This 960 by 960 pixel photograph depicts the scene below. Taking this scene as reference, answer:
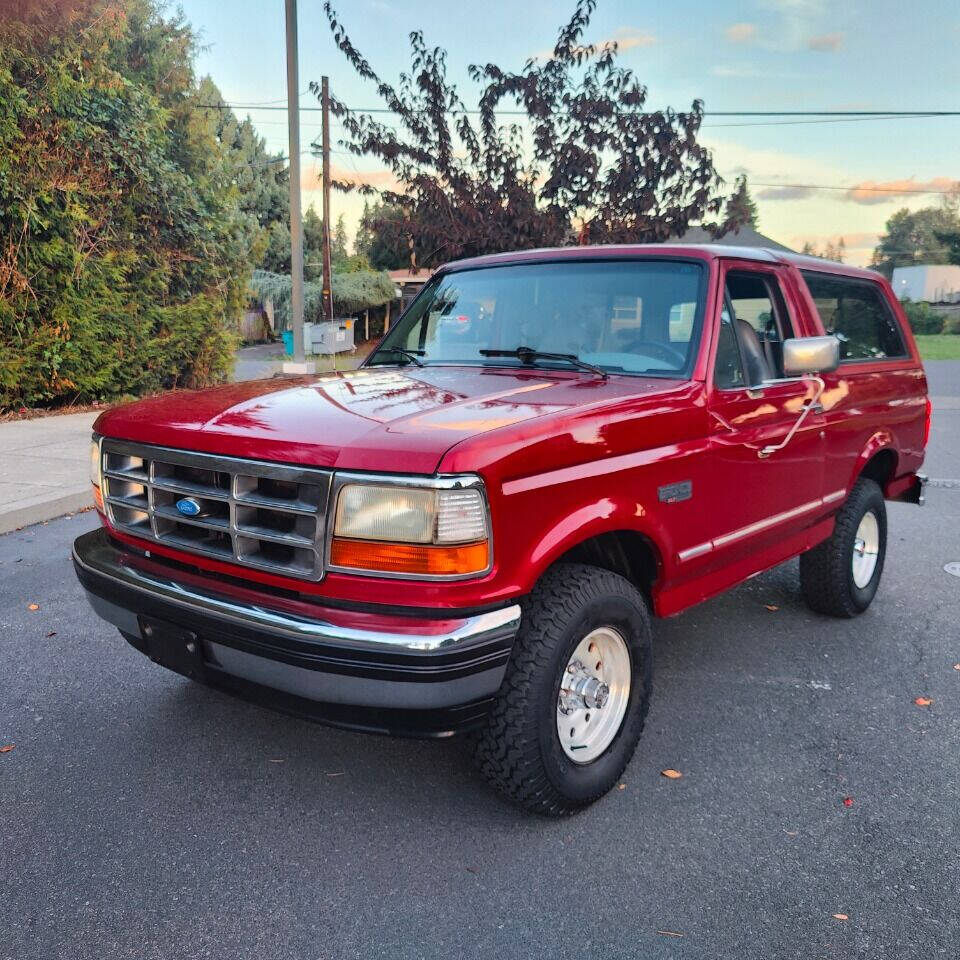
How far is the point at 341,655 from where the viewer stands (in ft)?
7.55

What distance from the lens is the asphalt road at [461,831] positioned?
2283 mm

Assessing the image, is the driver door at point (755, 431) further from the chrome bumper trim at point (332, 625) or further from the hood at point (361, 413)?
the chrome bumper trim at point (332, 625)

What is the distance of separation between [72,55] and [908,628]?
11.7m

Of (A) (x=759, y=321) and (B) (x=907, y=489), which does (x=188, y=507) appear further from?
(B) (x=907, y=489)

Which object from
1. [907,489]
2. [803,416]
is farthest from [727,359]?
[907,489]

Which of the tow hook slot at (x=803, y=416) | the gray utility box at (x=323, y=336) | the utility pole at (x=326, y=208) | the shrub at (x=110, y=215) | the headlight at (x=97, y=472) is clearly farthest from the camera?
the utility pole at (x=326, y=208)

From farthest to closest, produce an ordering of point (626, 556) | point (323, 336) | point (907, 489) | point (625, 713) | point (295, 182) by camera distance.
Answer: point (323, 336), point (295, 182), point (907, 489), point (626, 556), point (625, 713)

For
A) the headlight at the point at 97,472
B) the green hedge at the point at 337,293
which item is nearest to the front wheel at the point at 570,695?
the headlight at the point at 97,472

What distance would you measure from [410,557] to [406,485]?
20cm

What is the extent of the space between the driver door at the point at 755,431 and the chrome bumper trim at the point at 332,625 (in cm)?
122

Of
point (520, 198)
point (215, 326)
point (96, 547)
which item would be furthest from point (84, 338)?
point (96, 547)

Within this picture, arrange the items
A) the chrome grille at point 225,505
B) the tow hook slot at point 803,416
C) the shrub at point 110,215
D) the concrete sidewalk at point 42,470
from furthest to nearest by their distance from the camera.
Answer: the shrub at point 110,215 < the concrete sidewalk at point 42,470 < the tow hook slot at point 803,416 < the chrome grille at point 225,505

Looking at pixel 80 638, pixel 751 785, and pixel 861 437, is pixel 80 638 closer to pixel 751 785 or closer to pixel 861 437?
pixel 751 785

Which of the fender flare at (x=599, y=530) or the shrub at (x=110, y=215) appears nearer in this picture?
the fender flare at (x=599, y=530)
